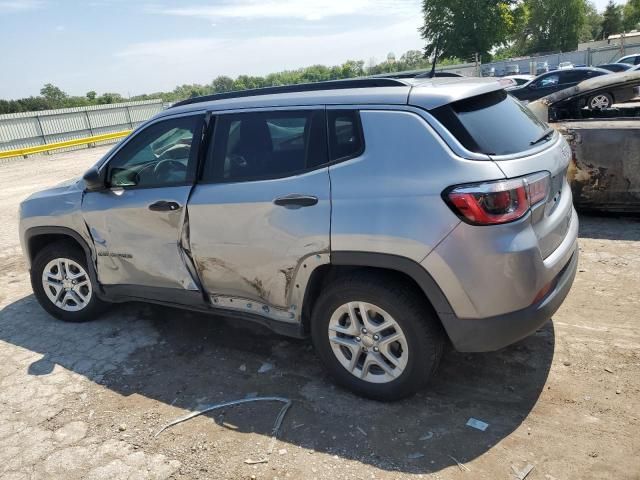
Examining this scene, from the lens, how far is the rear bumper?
2.68m

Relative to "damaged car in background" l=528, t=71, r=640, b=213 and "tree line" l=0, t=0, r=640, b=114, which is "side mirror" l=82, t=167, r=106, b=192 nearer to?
"damaged car in background" l=528, t=71, r=640, b=213

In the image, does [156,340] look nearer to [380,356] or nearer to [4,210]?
[380,356]

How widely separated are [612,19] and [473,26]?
4374cm

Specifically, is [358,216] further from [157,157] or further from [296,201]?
[157,157]

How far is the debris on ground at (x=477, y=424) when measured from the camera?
2825mm

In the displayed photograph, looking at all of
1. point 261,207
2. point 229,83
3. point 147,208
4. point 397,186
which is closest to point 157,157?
point 147,208

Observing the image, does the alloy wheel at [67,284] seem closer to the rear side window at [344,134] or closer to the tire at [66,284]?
the tire at [66,284]

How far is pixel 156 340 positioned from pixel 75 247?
1123 mm

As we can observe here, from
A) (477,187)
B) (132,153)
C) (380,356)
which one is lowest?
(380,356)

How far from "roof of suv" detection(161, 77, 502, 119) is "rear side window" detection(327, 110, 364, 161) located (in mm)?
80

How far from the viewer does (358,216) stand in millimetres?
2809

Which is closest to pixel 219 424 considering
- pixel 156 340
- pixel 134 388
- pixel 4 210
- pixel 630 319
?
pixel 134 388

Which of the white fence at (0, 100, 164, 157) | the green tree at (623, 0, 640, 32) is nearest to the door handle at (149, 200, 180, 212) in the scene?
the white fence at (0, 100, 164, 157)

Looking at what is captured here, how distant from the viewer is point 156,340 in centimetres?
420
